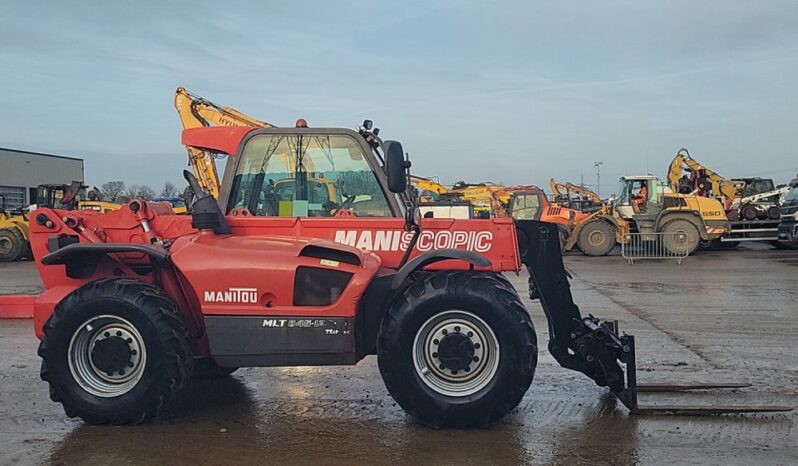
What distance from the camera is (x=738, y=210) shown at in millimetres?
26188

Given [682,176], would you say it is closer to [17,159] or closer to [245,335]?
[245,335]

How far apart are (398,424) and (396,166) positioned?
77.5 inches

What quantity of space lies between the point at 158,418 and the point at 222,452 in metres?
0.88

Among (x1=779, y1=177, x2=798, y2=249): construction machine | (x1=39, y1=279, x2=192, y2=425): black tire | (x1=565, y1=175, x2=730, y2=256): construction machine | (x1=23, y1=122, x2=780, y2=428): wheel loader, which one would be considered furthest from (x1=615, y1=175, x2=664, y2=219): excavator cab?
(x1=39, y1=279, x2=192, y2=425): black tire

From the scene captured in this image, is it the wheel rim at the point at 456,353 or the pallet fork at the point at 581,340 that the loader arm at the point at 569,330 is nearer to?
the pallet fork at the point at 581,340

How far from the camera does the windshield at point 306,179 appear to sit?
5.81 metres

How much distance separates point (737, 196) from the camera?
2862cm

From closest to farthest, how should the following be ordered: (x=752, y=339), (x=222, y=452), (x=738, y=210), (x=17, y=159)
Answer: (x=222, y=452), (x=752, y=339), (x=738, y=210), (x=17, y=159)

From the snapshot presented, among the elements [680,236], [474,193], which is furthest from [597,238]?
[474,193]

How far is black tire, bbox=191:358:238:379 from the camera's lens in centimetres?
655

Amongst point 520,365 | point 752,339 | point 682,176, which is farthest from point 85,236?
point 682,176

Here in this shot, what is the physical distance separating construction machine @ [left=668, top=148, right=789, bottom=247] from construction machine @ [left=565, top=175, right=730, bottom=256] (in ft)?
4.18

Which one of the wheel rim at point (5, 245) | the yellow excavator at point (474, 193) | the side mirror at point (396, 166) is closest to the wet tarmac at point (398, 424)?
the side mirror at point (396, 166)

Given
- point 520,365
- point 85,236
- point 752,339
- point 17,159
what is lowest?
point 752,339
